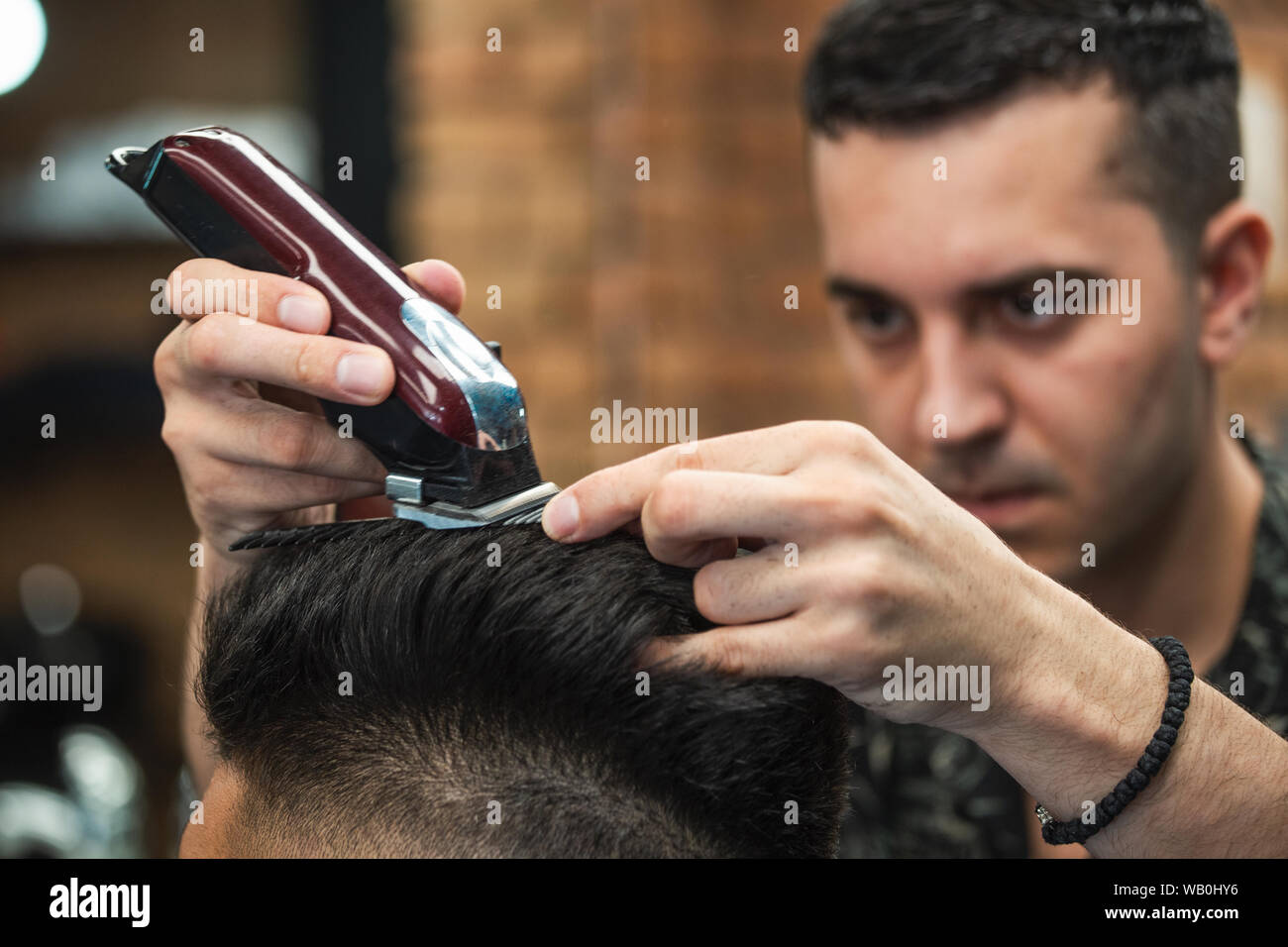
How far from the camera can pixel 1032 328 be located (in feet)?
3.69

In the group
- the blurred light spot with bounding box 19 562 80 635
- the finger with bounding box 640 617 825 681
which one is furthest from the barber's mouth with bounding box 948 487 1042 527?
the blurred light spot with bounding box 19 562 80 635

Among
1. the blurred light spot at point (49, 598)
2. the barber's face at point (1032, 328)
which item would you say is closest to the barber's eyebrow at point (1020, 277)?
the barber's face at point (1032, 328)

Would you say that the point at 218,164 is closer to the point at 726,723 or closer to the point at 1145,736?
the point at 726,723

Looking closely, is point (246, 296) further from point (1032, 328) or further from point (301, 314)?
point (1032, 328)

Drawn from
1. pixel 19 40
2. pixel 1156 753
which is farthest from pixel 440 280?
pixel 19 40

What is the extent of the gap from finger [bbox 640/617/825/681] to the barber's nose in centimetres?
63

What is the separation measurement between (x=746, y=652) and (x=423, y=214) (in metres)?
1.42

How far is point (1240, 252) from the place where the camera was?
1211 millimetres

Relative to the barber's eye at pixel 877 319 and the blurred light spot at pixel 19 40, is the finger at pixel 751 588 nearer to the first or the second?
the barber's eye at pixel 877 319

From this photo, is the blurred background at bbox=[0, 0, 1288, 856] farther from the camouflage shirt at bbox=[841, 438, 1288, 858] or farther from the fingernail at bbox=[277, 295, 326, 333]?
the fingernail at bbox=[277, 295, 326, 333]

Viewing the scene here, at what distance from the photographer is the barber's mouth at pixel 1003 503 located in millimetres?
1155

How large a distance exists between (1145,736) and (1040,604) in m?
0.10

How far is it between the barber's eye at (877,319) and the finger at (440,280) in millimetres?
606

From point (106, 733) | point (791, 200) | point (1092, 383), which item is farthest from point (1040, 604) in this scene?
point (106, 733)
